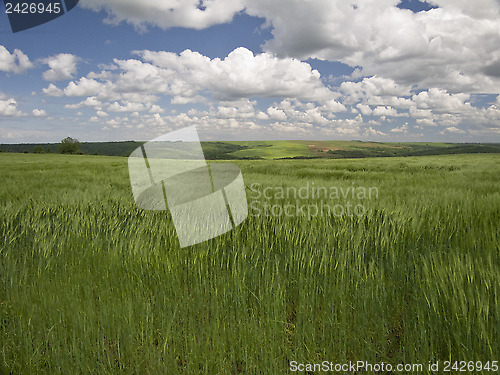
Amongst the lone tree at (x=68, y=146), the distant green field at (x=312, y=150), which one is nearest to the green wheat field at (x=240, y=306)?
the distant green field at (x=312, y=150)

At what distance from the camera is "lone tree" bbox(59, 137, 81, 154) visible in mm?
89812

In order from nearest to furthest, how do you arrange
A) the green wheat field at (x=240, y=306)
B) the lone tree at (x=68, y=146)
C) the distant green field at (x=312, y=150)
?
1. the green wheat field at (x=240, y=306)
2. the distant green field at (x=312, y=150)
3. the lone tree at (x=68, y=146)

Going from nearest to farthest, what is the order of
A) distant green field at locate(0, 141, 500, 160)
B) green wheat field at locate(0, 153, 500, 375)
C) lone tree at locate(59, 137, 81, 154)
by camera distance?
green wheat field at locate(0, 153, 500, 375), distant green field at locate(0, 141, 500, 160), lone tree at locate(59, 137, 81, 154)

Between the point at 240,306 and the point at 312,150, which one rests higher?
the point at 312,150

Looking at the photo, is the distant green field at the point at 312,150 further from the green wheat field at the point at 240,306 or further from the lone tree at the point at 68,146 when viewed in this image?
the green wheat field at the point at 240,306

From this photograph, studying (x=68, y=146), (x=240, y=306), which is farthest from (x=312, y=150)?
(x=240, y=306)

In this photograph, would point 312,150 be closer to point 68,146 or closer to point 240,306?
point 68,146

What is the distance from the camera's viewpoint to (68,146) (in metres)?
89.8

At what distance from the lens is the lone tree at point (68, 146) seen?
8981cm

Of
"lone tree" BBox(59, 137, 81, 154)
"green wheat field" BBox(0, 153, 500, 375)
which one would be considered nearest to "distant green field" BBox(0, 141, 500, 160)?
"lone tree" BBox(59, 137, 81, 154)

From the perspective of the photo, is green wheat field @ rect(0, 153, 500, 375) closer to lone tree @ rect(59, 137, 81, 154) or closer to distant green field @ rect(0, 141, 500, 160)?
distant green field @ rect(0, 141, 500, 160)

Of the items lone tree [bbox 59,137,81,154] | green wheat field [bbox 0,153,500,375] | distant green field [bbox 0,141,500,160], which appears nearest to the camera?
green wheat field [bbox 0,153,500,375]

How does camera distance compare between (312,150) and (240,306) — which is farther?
(312,150)

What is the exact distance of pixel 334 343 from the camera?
5.61ft
